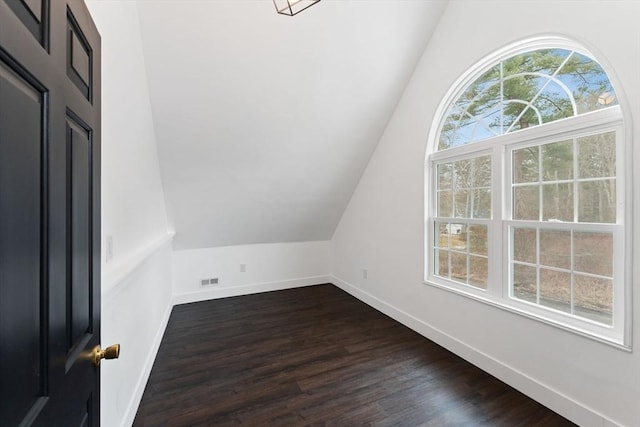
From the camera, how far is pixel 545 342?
1.86 metres

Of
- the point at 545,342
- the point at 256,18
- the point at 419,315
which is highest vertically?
the point at 256,18

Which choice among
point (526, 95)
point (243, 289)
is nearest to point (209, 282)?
point (243, 289)

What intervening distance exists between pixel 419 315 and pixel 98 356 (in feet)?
8.98

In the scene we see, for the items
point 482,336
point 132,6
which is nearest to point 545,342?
point 482,336

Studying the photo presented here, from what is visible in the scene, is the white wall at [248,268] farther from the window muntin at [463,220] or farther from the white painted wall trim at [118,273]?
the window muntin at [463,220]

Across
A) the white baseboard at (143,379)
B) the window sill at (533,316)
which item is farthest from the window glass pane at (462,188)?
the white baseboard at (143,379)

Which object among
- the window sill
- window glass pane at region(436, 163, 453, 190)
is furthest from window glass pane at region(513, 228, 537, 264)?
window glass pane at region(436, 163, 453, 190)

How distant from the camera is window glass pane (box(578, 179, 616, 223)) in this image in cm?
164

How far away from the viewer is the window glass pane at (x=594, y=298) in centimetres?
166

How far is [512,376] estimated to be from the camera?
2.03 meters

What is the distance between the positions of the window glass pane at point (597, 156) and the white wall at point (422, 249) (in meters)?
0.17

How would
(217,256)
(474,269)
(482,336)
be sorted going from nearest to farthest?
(482,336) < (474,269) < (217,256)

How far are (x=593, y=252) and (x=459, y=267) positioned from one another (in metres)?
0.99

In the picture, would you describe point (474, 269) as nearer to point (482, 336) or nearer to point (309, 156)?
point (482, 336)
